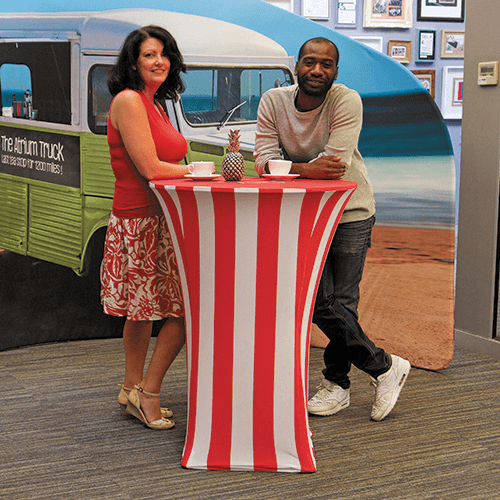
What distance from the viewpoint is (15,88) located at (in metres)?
3.34

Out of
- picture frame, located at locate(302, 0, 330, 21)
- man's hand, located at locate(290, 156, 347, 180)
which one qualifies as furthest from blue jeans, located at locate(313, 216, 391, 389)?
picture frame, located at locate(302, 0, 330, 21)

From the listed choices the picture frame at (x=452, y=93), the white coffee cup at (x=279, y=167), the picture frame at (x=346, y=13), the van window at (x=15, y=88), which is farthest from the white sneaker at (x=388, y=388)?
the picture frame at (x=452, y=93)

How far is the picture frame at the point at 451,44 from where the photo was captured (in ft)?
17.1

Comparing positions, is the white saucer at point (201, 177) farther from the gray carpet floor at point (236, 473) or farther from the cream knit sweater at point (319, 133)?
the gray carpet floor at point (236, 473)

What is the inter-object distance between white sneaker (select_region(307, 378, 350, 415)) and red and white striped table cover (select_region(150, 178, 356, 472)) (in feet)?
1.51

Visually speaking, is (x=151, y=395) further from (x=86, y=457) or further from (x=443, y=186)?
(x=443, y=186)

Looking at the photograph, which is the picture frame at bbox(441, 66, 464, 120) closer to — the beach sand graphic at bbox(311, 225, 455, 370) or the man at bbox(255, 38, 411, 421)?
the beach sand graphic at bbox(311, 225, 455, 370)

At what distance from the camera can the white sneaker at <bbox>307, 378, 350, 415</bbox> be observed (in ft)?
8.46

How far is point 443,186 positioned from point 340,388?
119 cm

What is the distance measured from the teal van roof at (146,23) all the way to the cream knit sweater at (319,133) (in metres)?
1.09

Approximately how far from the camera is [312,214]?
1944 millimetres

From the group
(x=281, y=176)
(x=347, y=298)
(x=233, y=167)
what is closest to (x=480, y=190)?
(x=347, y=298)

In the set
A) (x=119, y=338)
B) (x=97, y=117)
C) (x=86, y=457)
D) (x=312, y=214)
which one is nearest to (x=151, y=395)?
(x=86, y=457)

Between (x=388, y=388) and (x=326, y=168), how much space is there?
946mm
